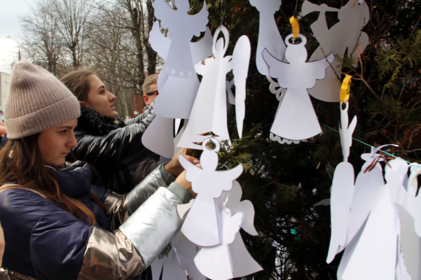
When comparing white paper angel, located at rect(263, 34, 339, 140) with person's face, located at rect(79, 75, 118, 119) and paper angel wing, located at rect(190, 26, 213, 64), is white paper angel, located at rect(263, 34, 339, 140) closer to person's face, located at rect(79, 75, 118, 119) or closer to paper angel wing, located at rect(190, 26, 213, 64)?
paper angel wing, located at rect(190, 26, 213, 64)

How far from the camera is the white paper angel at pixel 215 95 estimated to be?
819 mm

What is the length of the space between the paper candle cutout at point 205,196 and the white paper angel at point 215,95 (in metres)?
0.08

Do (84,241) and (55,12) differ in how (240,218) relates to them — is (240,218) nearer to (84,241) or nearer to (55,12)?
(84,241)

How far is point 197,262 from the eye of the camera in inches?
32.7

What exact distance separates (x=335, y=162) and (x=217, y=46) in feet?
1.59

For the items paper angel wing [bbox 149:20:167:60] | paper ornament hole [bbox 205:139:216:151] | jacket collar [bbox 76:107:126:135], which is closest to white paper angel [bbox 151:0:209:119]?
paper angel wing [bbox 149:20:167:60]

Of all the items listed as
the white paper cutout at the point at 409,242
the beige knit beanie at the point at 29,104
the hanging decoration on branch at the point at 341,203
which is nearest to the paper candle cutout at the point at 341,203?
the hanging decoration on branch at the point at 341,203

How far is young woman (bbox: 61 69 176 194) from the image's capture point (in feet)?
5.43

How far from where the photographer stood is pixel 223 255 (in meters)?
0.80

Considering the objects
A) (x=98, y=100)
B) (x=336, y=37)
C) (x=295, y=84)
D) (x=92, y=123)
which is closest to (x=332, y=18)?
(x=336, y=37)

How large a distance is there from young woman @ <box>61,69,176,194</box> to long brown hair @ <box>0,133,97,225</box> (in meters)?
0.52

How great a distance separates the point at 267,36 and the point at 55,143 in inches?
34.5

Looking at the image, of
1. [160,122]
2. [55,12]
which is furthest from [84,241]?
[55,12]

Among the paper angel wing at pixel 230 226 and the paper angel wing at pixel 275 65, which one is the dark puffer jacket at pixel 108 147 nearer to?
the paper angel wing at pixel 230 226
